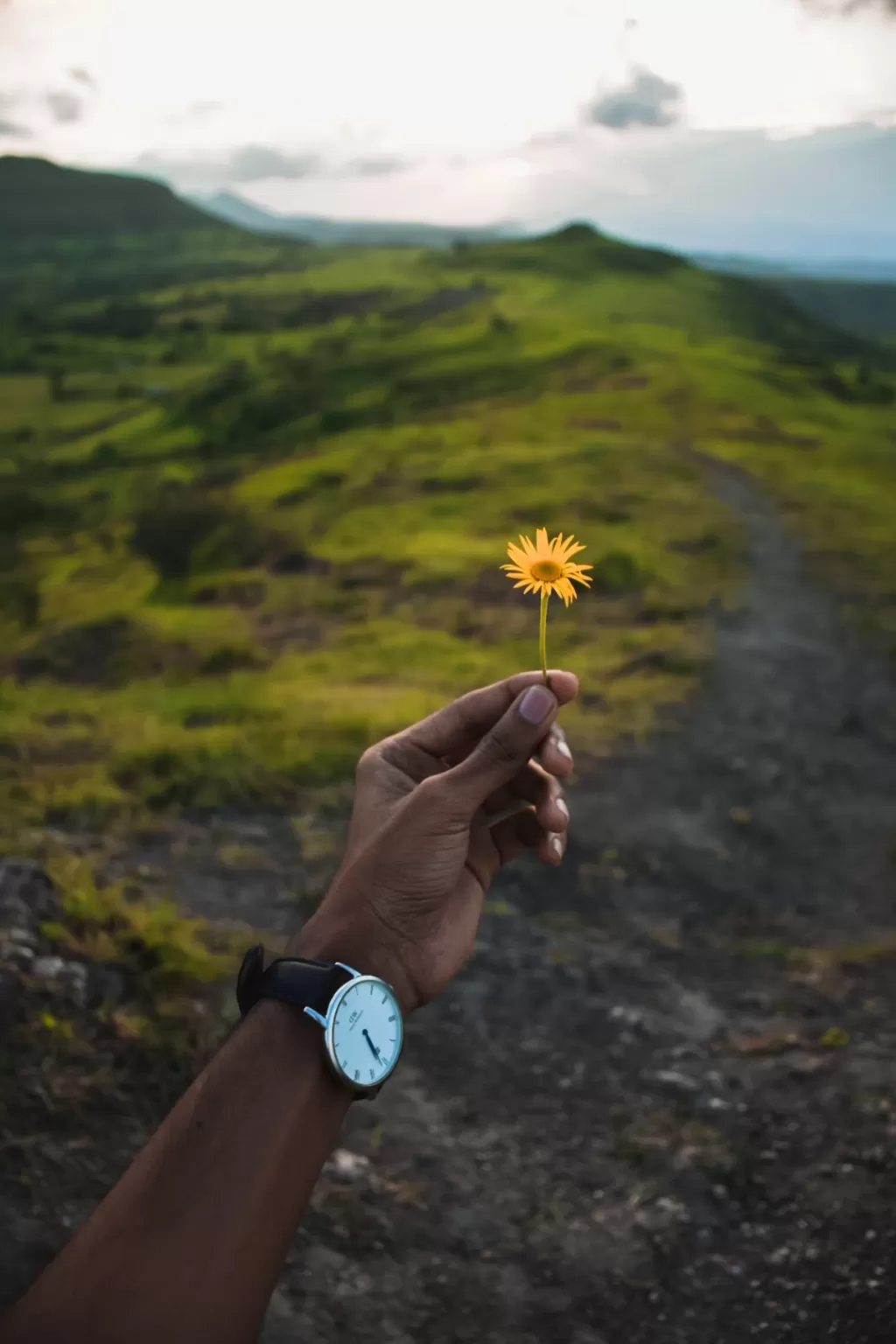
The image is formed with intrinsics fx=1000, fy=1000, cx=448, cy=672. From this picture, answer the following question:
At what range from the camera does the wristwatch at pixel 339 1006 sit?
83.3 inches

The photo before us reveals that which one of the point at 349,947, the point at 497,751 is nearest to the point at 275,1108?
the point at 349,947

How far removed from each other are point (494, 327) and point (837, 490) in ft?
57.8

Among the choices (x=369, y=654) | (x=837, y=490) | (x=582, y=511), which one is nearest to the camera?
(x=369, y=654)

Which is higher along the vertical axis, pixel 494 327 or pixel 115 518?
pixel 494 327

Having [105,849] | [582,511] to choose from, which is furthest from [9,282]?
[105,849]

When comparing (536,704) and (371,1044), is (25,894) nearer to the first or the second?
(371,1044)

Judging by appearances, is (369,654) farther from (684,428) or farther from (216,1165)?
(684,428)

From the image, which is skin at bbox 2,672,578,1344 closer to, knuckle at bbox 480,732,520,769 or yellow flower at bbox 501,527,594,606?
knuckle at bbox 480,732,520,769

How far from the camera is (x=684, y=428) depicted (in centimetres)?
1833

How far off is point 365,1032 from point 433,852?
0.50 metres

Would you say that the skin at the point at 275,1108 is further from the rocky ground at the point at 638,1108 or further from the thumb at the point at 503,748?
the rocky ground at the point at 638,1108

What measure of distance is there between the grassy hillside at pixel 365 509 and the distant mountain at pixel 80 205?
25518 mm

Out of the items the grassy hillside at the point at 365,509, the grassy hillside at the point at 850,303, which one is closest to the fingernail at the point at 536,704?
the grassy hillside at the point at 365,509

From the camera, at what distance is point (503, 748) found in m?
2.47
